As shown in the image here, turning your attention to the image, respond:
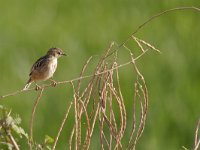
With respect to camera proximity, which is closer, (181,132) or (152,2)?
(181,132)

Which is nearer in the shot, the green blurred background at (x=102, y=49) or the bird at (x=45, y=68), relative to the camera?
the bird at (x=45, y=68)

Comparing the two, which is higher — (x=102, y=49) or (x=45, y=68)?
(x=102, y=49)

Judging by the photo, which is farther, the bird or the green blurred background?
the green blurred background

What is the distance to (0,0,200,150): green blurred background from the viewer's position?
8102 mm

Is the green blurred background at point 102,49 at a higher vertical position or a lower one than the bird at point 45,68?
higher

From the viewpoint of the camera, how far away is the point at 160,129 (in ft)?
26.5

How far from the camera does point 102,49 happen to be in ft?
29.8

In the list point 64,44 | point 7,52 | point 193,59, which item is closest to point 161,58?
point 193,59

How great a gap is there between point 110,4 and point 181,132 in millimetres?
3104

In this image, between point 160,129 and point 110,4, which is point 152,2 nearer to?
point 110,4

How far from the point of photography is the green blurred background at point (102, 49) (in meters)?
8.10

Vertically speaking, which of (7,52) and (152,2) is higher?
(152,2)

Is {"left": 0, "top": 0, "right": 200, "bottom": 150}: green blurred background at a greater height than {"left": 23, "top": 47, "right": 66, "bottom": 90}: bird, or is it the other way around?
{"left": 0, "top": 0, "right": 200, "bottom": 150}: green blurred background

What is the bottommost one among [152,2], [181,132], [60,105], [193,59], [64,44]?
[181,132]
